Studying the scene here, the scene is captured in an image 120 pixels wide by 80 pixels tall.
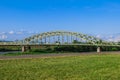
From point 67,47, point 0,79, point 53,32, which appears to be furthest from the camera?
point 53,32

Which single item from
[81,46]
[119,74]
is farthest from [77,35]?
[119,74]

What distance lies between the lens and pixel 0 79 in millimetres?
15992

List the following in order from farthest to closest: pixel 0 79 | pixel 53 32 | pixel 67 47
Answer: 1. pixel 53 32
2. pixel 67 47
3. pixel 0 79

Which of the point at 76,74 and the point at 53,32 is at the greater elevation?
the point at 53,32

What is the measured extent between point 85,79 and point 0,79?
4.77m

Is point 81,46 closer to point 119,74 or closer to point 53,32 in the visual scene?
point 53,32

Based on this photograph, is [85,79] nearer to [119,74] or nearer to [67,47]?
[119,74]

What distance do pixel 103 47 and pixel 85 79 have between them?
3880 inches

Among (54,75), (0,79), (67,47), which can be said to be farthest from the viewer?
(67,47)

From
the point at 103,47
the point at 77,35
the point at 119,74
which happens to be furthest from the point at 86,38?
the point at 119,74

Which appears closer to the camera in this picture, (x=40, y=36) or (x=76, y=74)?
(x=76, y=74)

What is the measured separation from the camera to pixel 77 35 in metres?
127

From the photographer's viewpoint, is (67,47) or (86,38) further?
(86,38)

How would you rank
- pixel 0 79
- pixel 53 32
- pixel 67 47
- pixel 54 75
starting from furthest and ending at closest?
1. pixel 53 32
2. pixel 67 47
3. pixel 54 75
4. pixel 0 79
